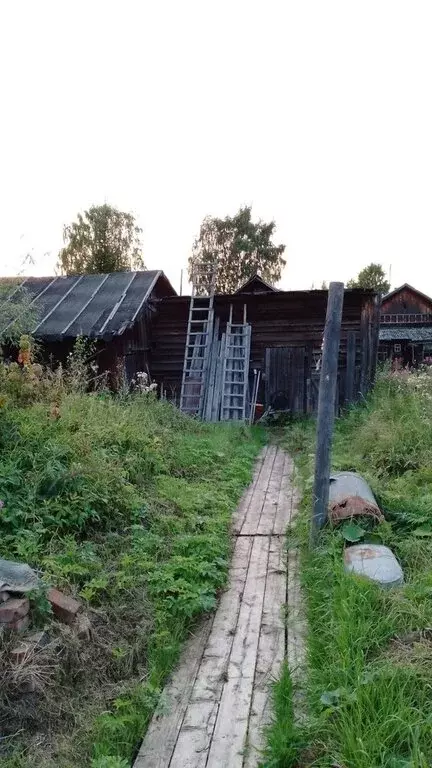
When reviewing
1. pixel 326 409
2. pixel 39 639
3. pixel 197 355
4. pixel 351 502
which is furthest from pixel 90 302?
pixel 39 639

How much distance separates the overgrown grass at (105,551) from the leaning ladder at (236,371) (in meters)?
5.25

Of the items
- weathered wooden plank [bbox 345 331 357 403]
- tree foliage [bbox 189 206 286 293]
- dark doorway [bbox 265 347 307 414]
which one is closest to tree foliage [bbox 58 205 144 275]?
tree foliage [bbox 189 206 286 293]

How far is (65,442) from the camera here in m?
4.93

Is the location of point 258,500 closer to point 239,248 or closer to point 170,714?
point 170,714

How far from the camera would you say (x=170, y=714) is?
8.63 feet

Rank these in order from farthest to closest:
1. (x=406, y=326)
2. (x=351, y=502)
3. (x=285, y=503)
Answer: (x=406, y=326)
(x=285, y=503)
(x=351, y=502)

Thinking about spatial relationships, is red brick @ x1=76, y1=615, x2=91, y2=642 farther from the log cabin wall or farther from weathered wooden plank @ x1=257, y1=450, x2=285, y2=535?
the log cabin wall

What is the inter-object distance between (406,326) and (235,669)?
35098 millimetres

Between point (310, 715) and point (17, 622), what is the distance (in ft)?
5.03

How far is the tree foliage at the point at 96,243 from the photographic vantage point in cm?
2752

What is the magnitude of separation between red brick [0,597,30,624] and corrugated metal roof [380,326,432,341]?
104ft

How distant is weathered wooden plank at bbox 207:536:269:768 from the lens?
2.37m

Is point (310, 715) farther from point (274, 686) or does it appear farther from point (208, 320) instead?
point (208, 320)

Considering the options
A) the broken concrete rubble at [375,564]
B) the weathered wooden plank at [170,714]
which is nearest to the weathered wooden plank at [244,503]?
the broken concrete rubble at [375,564]
